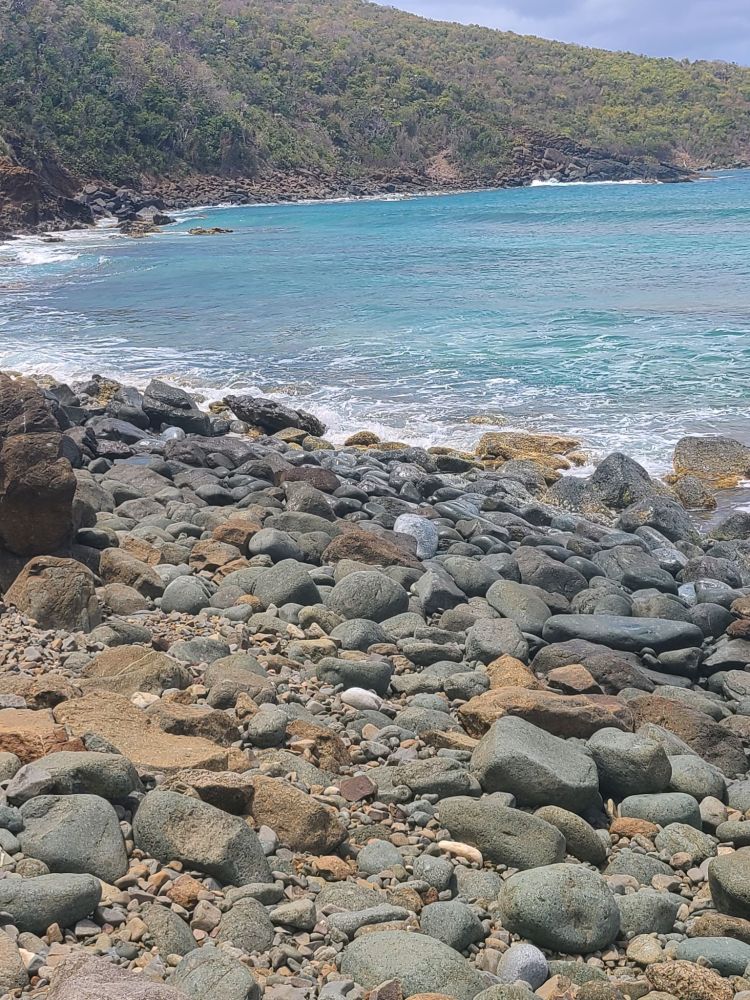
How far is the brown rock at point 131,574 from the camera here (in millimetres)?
6363

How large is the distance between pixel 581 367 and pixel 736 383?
2.56 meters

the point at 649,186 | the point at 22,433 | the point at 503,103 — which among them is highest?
the point at 503,103

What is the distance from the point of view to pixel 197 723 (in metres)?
4.27

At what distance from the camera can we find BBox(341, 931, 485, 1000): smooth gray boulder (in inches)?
112

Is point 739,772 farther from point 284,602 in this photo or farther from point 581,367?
point 581,367

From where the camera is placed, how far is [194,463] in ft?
37.1

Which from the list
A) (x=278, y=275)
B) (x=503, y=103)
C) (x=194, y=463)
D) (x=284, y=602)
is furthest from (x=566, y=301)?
(x=503, y=103)

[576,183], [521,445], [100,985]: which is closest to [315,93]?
[576,183]

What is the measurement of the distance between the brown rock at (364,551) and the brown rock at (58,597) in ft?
7.09

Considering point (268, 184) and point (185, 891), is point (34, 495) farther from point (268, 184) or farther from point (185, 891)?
point (268, 184)

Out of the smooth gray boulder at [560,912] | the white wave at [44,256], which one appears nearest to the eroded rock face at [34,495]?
the smooth gray boulder at [560,912]

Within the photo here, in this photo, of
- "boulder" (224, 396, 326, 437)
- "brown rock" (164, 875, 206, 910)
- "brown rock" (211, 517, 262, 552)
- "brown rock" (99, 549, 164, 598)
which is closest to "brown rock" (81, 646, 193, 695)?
"brown rock" (99, 549, 164, 598)

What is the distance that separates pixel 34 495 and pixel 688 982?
478 cm

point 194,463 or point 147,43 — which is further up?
point 147,43
